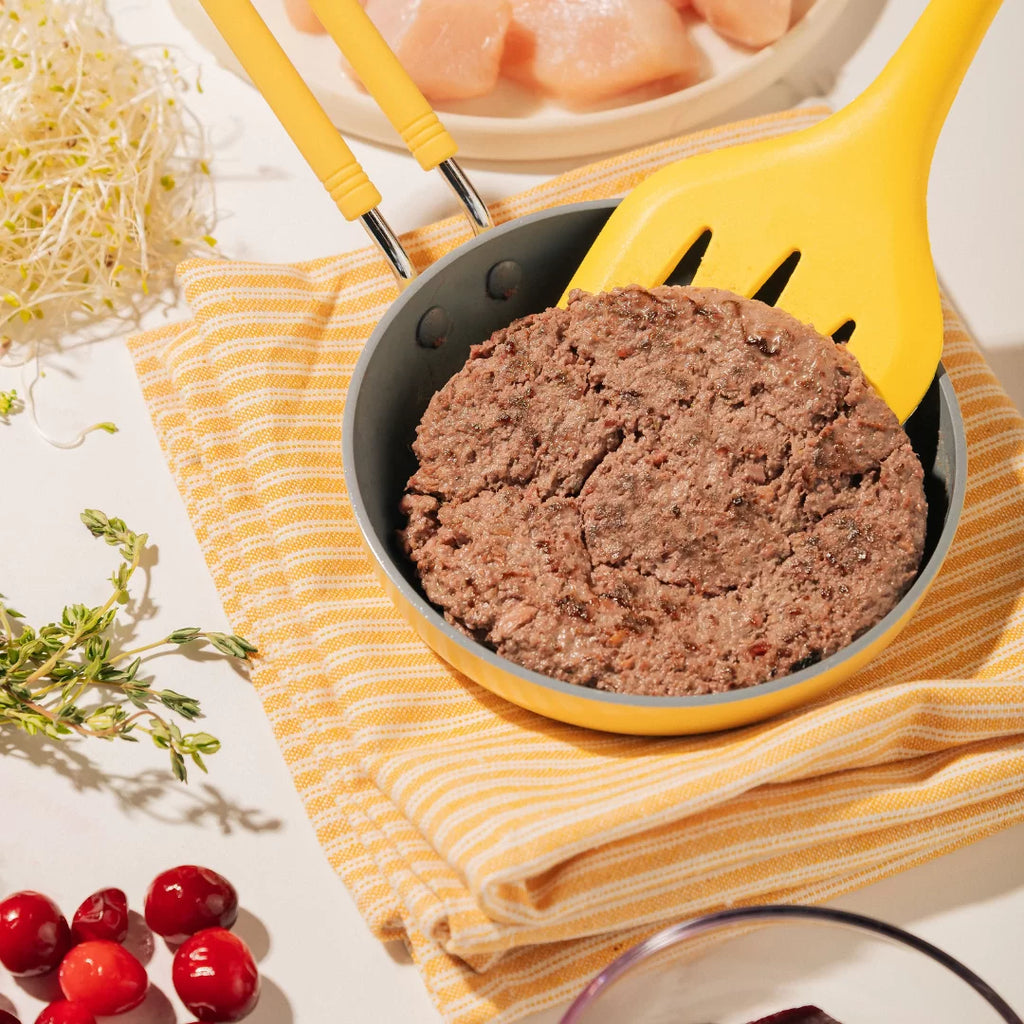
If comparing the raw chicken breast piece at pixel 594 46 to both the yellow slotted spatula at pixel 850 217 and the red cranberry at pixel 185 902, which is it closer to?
the yellow slotted spatula at pixel 850 217

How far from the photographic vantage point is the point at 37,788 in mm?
1422

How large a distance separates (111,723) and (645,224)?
35.7 inches

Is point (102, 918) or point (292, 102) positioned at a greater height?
point (292, 102)

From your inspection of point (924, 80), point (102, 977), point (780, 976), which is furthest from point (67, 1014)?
point (924, 80)

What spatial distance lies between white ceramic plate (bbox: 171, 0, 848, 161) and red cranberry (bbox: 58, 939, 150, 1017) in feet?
4.33

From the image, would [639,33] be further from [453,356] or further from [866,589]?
[866,589]

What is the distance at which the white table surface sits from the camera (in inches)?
52.0

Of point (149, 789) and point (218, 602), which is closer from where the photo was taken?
point (149, 789)

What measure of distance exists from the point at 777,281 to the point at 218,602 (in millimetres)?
849

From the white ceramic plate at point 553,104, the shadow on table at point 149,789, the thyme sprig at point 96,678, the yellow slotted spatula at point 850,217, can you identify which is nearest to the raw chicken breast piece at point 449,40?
the white ceramic plate at point 553,104

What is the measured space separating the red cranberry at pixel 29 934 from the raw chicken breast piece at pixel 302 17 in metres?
1.47

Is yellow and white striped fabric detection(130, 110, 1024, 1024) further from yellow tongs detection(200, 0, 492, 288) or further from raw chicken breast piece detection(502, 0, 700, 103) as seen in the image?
raw chicken breast piece detection(502, 0, 700, 103)

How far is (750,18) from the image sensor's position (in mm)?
2002

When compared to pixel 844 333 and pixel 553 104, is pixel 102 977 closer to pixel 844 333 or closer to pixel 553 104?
pixel 844 333
